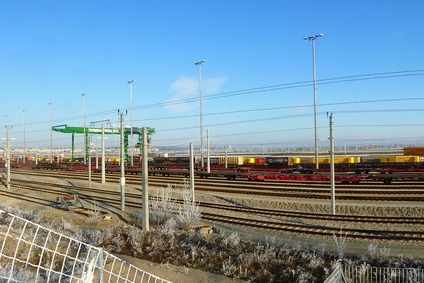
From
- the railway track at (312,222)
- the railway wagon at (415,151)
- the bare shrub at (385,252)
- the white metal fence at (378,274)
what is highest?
the railway wagon at (415,151)

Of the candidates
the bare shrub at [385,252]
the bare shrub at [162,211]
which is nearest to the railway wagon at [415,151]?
the bare shrub at [162,211]

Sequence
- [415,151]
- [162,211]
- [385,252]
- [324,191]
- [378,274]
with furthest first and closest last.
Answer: [415,151] < [324,191] < [162,211] < [385,252] < [378,274]

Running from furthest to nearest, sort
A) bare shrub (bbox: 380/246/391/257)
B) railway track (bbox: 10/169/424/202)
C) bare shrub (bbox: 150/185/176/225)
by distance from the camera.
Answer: railway track (bbox: 10/169/424/202)
bare shrub (bbox: 150/185/176/225)
bare shrub (bbox: 380/246/391/257)

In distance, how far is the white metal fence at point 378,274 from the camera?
12953mm

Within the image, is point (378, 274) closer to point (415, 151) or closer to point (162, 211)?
point (162, 211)

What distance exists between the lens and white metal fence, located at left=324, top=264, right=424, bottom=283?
12953 millimetres

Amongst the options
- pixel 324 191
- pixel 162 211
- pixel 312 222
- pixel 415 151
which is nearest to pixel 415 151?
pixel 415 151

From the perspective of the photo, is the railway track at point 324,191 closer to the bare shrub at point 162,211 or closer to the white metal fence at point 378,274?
the bare shrub at point 162,211

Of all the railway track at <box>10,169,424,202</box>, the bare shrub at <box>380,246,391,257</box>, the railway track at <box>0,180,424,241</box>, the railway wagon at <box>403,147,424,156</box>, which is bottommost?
the bare shrub at <box>380,246,391,257</box>

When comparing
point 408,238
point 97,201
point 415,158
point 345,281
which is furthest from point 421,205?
point 415,158

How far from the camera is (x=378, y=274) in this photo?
13867mm

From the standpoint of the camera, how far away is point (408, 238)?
55.5 feet

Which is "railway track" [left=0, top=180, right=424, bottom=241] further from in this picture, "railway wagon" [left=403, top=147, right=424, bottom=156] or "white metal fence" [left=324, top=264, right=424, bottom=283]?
"railway wagon" [left=403, top=147, right=424, bottom=156]

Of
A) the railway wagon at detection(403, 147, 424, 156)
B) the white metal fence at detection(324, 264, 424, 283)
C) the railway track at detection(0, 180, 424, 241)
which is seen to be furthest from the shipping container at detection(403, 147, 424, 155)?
the white metal fence at detection(324, 264, 424, 283)
